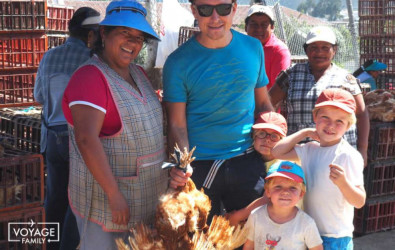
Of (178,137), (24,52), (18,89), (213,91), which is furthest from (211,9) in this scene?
(18,89)

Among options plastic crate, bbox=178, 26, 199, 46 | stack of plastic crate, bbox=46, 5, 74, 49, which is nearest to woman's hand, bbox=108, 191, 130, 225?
stack of plastic crate, bbox=46, 5, 74, 49

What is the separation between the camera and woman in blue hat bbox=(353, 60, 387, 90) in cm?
703

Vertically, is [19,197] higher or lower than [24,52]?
lower

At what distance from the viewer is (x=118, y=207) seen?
2822 mm

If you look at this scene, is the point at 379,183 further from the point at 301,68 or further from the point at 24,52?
the point at 24,52

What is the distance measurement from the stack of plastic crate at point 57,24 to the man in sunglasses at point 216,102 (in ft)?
12.9

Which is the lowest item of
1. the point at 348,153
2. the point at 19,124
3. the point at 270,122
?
the point at 19,124

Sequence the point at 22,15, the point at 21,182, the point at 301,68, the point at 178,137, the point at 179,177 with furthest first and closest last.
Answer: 1. the point at 22,15
2. the point at 301,68
3. the point at 21,182
4. the point at 178,137
5. the point at 179,177

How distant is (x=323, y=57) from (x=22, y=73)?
3365mm

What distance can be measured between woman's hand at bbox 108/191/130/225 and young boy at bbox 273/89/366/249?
1.04 meters

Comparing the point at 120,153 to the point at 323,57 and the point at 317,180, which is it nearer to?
the point at 317,180

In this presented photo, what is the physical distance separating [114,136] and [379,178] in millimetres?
3265

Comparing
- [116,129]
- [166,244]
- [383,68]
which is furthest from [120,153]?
[383,68]

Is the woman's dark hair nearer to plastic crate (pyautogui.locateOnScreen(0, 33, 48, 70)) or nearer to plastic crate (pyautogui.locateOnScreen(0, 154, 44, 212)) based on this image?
plastic crate (pyautogui.locateOnScreen(0, 154, 44, 212))
